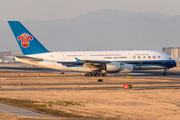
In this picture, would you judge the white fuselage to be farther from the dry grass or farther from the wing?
the dry grass

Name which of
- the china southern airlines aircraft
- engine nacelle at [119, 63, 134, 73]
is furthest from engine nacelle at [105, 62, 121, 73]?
the china southern airlines aircraft

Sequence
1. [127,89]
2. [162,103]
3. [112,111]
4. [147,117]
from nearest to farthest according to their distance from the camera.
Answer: [147,117] < [112,111] < [162,103] < [127,89]

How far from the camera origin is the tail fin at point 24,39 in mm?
58031

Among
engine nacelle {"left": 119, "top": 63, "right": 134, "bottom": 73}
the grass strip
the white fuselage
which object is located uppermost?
the white fuselage

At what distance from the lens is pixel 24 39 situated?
5838 cm

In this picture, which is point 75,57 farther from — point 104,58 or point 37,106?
point 37,106

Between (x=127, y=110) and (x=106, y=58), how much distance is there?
1469 inches

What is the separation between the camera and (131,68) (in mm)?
55688

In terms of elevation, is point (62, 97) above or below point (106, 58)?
below

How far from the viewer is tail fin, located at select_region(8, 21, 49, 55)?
58031mm

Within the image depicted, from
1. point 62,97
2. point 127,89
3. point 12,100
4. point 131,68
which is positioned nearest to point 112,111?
point 62,97

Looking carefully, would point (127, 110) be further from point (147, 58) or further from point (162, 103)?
point (147, 58)

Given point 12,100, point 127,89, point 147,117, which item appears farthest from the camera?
point 127,89

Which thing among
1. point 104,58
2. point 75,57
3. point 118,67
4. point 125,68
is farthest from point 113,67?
point 75,57
